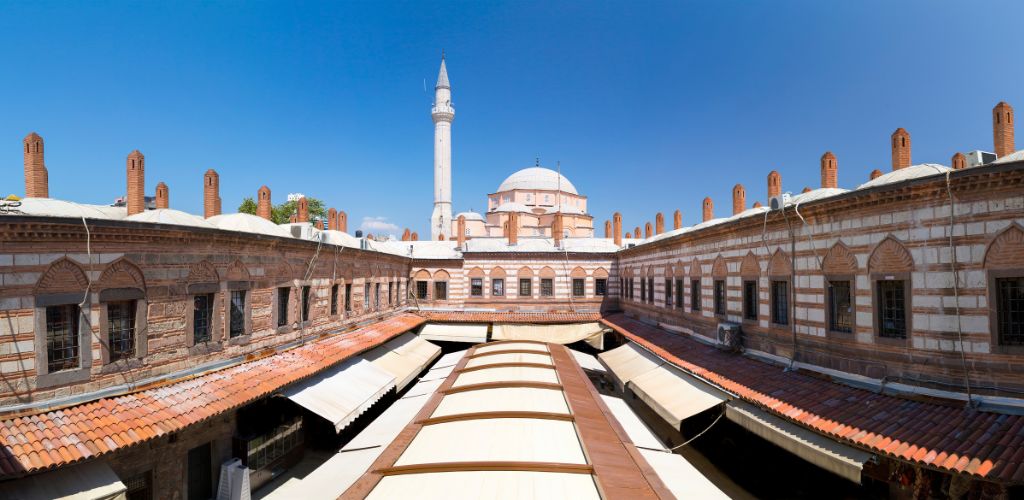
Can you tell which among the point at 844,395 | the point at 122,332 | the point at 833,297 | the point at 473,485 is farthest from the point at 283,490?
the point at 833,297

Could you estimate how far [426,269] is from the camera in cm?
2506

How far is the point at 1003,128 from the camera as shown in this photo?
32.4ft

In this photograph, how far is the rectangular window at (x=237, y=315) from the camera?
1018 centimetres

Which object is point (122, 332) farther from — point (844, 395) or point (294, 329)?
point (844, 395)

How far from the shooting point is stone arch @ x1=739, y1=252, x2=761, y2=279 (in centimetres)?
1119

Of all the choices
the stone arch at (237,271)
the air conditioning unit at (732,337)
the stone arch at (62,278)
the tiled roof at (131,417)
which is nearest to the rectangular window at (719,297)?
the air conditioning unit at (732,337)

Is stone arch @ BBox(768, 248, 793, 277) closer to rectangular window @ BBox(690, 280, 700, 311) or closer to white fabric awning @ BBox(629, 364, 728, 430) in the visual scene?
white fabric awning @ BBox(629, 364, 728, 430)

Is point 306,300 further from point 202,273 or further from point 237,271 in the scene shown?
point 202,273

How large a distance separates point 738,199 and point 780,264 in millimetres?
7195

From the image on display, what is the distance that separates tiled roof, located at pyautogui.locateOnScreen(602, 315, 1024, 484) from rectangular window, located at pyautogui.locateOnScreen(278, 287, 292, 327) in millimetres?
9825

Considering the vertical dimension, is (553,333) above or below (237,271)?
below

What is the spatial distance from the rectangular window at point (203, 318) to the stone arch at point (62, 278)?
2002mm

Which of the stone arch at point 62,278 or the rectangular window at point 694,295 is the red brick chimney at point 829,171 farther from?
the stone arch at point 62,278

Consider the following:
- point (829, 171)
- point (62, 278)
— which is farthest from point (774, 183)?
point (62, 278)
